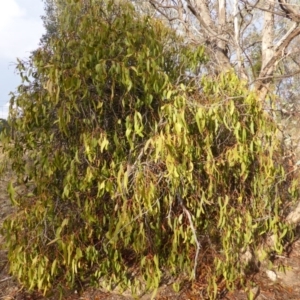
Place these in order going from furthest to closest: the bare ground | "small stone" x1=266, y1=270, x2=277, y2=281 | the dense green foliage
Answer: "small stone" x1=266, y1=270, x2=277, y2=281, the bare ground, the dense green foliage

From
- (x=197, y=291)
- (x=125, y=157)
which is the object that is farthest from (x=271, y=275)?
(x=125, y=157)

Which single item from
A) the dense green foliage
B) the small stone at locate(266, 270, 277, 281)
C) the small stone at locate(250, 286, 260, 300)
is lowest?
the small stone at locate(250, 286, 260, 300)

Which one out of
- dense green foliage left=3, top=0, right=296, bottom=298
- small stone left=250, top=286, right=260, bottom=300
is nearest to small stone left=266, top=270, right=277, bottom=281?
small stone left=250, top=286, right=260, bottom=300

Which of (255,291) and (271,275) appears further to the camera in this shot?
(271,275)

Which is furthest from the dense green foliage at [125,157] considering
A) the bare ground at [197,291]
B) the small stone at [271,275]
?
the small stone at [271,275]

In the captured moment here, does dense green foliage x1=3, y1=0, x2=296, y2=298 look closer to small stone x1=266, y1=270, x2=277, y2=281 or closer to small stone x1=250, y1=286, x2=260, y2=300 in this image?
small stone x1=250, y1=286, x2=260, y2=300

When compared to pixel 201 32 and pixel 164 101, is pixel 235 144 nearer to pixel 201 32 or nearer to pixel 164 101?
pixel 164 101

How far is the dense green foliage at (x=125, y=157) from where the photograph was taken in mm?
2826

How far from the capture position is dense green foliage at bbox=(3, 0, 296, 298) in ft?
9.27

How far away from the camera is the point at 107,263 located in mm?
3221

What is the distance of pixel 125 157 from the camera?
3.07 meters

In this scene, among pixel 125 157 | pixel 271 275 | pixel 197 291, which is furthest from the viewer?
pixel 271 275

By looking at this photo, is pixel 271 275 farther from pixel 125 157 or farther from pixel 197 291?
pixel 125 157

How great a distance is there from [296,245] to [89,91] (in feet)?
11.1
